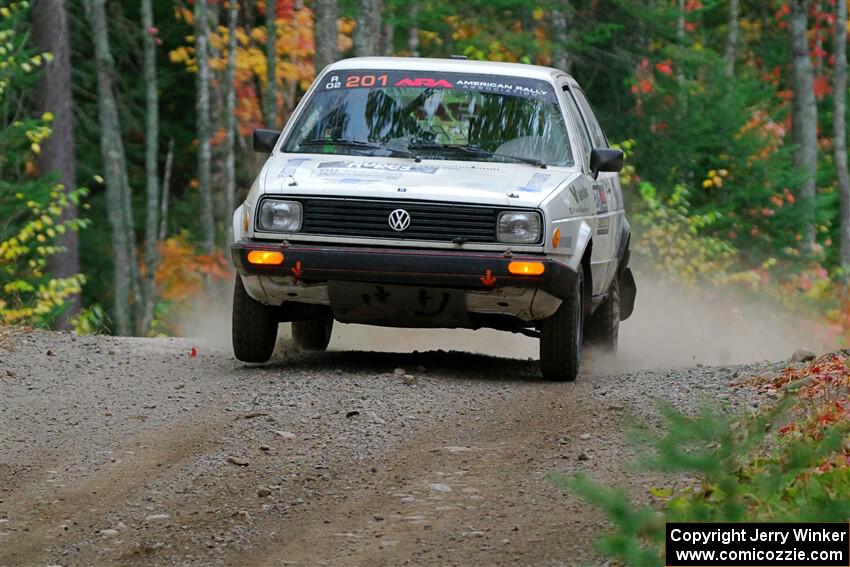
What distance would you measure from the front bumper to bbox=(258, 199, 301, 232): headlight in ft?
0.47

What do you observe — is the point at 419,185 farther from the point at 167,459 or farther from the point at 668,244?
the point at 668,244

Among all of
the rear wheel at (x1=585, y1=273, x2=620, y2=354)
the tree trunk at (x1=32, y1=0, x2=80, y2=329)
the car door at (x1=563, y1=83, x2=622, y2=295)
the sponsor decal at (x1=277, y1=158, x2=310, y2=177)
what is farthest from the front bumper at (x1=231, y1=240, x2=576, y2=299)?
the tree trunk at (x1=32, y1=0, x2=80, y2=329)

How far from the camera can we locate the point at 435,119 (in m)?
10.1

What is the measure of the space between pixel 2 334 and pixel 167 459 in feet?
14.0

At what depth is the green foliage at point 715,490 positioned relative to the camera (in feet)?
14.7

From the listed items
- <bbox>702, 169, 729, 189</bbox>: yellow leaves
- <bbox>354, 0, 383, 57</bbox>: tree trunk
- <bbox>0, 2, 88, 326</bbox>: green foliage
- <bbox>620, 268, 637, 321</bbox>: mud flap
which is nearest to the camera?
<bbox>620, 268, 637, 321</bbox>: mud flap

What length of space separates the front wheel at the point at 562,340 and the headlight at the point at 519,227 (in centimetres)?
53

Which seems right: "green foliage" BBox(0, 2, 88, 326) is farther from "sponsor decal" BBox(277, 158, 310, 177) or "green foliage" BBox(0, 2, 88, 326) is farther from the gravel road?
the gravel road

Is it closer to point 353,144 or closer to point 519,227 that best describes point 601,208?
point 519,227

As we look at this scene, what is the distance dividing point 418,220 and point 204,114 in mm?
18912

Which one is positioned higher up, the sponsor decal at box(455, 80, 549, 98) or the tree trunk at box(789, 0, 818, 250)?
the sponsor decal at box(455, 80, 549, 98)

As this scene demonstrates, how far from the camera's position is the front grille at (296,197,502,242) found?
8.96m

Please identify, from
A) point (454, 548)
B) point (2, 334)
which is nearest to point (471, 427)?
point (454, 548)

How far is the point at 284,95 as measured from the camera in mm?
35188
